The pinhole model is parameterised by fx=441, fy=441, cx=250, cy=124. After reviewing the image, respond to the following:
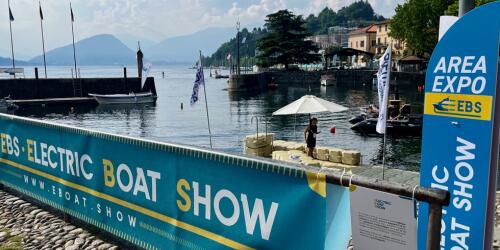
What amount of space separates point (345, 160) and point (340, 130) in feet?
79.9

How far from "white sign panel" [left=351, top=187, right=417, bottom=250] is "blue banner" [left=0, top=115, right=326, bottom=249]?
361 millimetres

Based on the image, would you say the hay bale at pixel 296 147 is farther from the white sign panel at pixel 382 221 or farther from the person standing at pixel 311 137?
the white sign panel at pixel 382 221

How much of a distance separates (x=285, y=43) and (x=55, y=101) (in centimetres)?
6395

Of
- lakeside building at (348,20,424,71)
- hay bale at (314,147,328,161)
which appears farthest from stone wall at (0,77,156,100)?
lakeside building at (348,20,424,71)

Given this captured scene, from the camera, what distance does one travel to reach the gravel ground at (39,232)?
752 centimetres

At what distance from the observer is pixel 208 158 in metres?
5.59

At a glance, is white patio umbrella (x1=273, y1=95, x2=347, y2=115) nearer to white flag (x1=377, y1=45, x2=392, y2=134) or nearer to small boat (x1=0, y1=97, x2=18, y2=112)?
white flag (x1=377, y1=45, x2=392, y2=134)

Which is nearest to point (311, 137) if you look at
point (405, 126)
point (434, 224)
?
point (434, 224)

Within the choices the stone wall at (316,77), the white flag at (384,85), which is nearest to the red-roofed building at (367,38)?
the stone wall at (316,77)

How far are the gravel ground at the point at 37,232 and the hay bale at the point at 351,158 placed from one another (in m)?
11.2

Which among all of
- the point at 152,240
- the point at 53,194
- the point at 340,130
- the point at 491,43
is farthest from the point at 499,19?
the point at 340,130

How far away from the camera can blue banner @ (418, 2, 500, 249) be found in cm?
490

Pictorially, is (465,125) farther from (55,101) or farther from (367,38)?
(367,38)

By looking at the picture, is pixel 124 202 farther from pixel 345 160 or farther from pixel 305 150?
pixel 305 150
